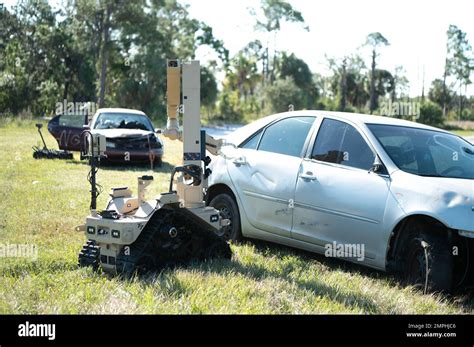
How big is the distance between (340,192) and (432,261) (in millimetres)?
1108

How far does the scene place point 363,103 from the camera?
6650 cm

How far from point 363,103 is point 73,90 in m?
34.5

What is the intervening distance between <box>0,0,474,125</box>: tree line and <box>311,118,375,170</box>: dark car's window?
95.4 ft

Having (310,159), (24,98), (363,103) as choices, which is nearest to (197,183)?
(310,159)

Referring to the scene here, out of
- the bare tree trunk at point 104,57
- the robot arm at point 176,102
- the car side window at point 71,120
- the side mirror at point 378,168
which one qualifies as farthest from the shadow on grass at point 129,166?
the bare tree trunk at point 104,57

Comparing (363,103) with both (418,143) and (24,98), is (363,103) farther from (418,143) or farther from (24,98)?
(418,143)

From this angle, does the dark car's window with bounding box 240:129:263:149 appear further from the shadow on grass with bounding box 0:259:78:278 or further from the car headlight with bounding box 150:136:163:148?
the car headlight with bounding box 150:136:163:148

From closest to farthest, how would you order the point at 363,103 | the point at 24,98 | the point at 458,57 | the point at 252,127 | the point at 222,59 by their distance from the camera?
1. the point at 252,127
2. the point at 24,98
3. the point at 458,57
4. the point at 222,59
5. the point at 363,103

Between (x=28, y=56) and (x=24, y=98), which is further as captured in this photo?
(x=28, y=56)

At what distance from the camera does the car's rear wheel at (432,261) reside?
480 centimetres

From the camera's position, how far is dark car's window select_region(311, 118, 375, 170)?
5.58m

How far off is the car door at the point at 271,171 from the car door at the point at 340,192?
15 centimetres

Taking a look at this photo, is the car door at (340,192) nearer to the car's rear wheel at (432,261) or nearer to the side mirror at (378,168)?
the side mirror at (378,168)

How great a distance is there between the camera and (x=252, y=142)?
679 centimetres
